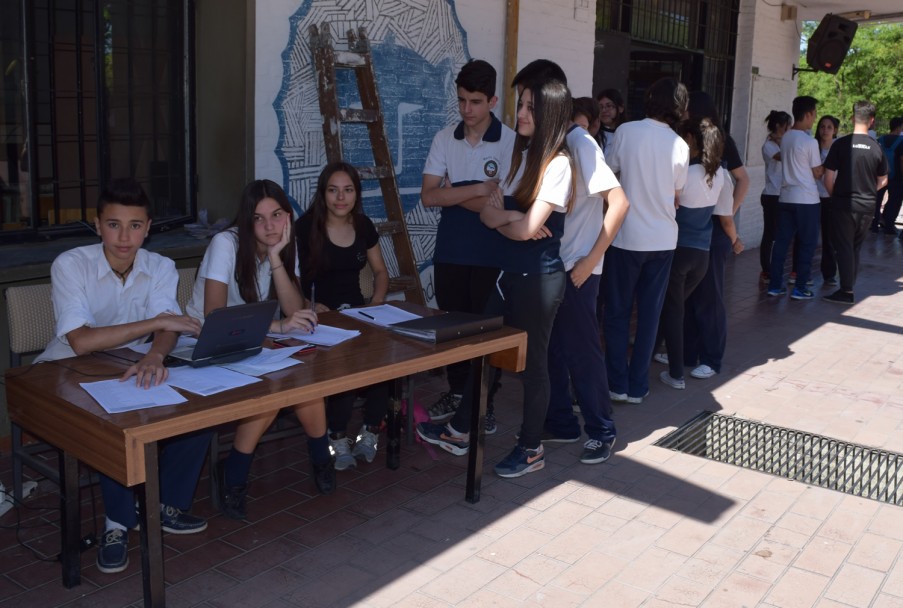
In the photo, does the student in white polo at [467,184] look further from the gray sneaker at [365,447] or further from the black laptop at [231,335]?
the black laptop at [231,335]

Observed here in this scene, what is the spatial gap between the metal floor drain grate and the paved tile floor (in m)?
0.11

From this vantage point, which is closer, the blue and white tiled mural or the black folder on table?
the black folder on table

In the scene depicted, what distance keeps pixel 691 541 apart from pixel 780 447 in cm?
134

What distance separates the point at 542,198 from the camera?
11.7 feet

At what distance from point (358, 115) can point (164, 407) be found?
2998 mm

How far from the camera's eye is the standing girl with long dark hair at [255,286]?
3459 millimetres

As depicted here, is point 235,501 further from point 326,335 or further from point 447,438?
point 447,438

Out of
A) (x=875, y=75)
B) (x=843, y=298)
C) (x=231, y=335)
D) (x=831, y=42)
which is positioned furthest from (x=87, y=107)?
(x=875, y=75)

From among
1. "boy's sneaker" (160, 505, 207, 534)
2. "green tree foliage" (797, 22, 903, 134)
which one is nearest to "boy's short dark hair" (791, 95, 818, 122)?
"boy's sneaker" (160, 505, 207, 534)

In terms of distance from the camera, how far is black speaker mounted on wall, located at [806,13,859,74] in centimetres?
1109

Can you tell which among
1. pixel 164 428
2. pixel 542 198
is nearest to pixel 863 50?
pixel 542 198

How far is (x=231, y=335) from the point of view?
290 cm

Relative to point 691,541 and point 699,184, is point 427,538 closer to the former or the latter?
point 691,541

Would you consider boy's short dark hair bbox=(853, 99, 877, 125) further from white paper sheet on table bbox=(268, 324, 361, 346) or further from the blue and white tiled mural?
white paper sheet on table bbox=(268, 324, 361, 346)
